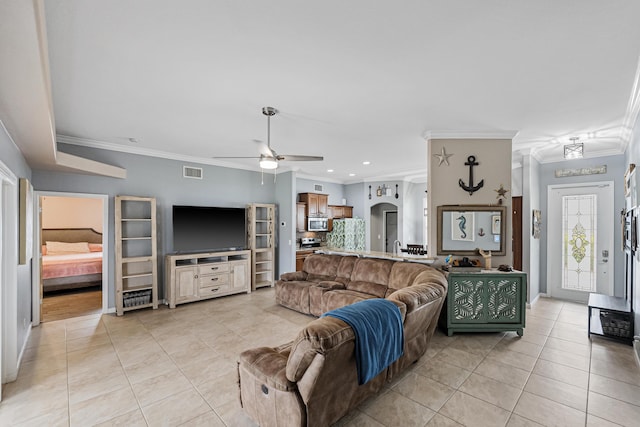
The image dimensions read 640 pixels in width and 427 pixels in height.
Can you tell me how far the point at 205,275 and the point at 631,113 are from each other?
648 centimetres

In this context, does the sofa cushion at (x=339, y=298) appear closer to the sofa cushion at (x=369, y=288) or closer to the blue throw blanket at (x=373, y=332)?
the sofa cushion at (x=369, y=288)

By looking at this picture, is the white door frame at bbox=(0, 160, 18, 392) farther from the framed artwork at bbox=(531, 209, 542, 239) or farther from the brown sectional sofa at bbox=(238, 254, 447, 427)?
the framed artwork at bbox=(531, 209, 542, 239)

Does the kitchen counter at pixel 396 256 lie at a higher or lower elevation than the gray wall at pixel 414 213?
lower

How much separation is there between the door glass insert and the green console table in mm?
2682

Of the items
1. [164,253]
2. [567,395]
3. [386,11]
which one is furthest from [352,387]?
[164,253]

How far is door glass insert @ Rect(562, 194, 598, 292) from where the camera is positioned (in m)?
5.33

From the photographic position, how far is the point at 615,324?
3713 mm

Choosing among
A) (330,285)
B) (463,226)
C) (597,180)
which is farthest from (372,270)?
(597,180)

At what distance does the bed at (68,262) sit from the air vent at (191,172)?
8.95ft

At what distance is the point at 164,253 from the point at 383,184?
19.1 feet

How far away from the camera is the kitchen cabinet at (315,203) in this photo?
25.7 ft

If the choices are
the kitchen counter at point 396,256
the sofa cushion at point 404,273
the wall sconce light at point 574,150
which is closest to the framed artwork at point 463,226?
the kitchen counter at point 396,256

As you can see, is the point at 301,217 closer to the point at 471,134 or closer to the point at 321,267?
the point at 321,267

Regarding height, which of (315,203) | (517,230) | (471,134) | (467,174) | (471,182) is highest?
(471,134)
